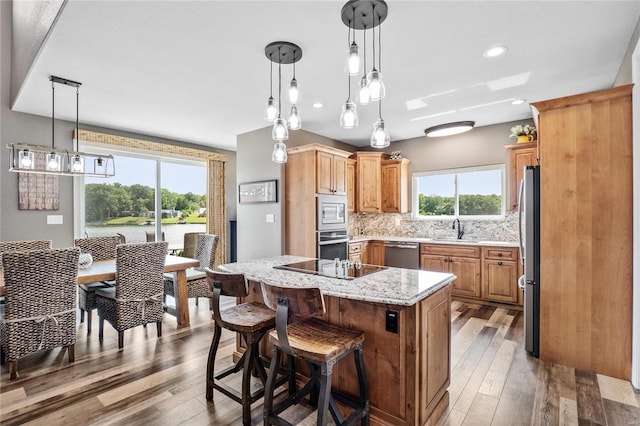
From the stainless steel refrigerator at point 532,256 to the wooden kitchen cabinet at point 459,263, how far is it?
159 centimetres

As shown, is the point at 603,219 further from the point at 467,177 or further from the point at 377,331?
the point at 467,177

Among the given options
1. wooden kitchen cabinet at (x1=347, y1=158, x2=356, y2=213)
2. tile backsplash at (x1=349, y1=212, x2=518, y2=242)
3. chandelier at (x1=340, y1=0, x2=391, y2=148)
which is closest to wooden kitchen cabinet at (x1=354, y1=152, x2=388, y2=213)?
wooden kitchen cabinet at (x1=347, y1=158, x2=356, y2=213)

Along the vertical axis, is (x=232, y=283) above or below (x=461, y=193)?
below

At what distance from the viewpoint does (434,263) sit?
480 centimetres

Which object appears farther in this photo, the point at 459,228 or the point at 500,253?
the point at 459,228

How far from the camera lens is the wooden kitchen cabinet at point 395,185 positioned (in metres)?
5.56

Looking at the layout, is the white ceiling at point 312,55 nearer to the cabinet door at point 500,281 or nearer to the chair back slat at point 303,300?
the chair back slat at point 303,300

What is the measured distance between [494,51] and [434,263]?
10.0ft

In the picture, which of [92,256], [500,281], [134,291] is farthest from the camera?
[500,281]

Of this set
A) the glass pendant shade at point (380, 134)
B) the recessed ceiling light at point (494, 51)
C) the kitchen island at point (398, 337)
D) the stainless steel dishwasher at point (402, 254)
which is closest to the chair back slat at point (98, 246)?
the kitchen island at point (398, 337)

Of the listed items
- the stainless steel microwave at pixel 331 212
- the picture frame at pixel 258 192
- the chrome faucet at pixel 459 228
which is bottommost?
the chrome faucet at pixel 459 228

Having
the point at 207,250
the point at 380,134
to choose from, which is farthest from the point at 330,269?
the point at 207,250

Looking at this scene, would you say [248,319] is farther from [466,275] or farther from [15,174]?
[15,174]

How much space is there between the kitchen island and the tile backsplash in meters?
3.31
